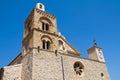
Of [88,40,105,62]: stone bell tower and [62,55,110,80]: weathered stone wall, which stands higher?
[88,40,105,62]: stone bell tower

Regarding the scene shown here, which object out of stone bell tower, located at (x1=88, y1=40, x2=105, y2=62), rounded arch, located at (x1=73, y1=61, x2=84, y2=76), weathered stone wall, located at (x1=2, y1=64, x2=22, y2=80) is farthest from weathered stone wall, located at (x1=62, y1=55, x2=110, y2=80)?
weathered stone wall, located at (x1=2, y1=64, x2=22, y2=80)

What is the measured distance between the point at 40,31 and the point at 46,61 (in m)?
3.51

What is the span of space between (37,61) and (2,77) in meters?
3.47

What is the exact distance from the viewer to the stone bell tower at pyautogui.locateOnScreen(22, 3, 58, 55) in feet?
48.8

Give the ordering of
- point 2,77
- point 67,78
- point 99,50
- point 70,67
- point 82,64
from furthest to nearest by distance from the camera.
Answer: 1. point 99,50
2. point 82,64
3. point 70,67
4. point 67,78
5. point 2,77

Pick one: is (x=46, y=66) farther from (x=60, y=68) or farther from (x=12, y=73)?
(x=12, y=73)

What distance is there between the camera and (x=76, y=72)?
1587cm

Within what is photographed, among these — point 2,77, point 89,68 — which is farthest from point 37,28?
point 89,68

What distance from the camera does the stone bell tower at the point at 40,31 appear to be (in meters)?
14.9

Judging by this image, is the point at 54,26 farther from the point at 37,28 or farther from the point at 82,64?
the point at 82,64

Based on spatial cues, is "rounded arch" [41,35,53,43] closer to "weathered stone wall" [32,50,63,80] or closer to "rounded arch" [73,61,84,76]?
"weathered stone wall" [32,50,63,80]

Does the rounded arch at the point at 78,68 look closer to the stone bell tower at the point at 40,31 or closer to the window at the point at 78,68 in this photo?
the window at the point at 78,68

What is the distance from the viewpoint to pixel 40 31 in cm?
1542

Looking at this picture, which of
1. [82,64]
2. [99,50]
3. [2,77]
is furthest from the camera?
[99,50]
